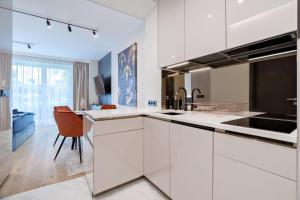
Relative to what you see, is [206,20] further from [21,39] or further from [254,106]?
[21,39]

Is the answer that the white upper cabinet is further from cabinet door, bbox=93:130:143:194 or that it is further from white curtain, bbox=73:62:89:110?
white curtain, bbox=73:62:89:110

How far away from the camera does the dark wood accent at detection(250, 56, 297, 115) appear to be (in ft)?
3.94

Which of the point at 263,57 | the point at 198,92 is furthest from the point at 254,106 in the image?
the point at 198,92

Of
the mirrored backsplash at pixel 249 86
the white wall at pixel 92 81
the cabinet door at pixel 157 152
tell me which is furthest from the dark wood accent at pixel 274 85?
the white wall at pixel 92 81

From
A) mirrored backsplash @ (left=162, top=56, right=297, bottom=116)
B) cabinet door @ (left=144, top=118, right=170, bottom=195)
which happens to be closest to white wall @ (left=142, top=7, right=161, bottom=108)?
mirrored backsplash @ (left=162, top=56, right=297, bottom=116)

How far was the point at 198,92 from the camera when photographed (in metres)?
1.88

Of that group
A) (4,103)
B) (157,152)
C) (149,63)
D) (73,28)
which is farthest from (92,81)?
(157,152)

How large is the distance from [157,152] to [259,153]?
0.96 m

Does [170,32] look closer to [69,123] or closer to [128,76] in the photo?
[128,76]

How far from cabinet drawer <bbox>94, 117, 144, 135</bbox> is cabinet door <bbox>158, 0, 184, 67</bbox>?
2.81ft

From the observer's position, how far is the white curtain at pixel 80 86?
5.77m

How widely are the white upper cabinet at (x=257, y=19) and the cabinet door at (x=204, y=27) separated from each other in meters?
0.07

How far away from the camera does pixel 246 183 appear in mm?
842

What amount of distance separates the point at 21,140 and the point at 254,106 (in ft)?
14.4
